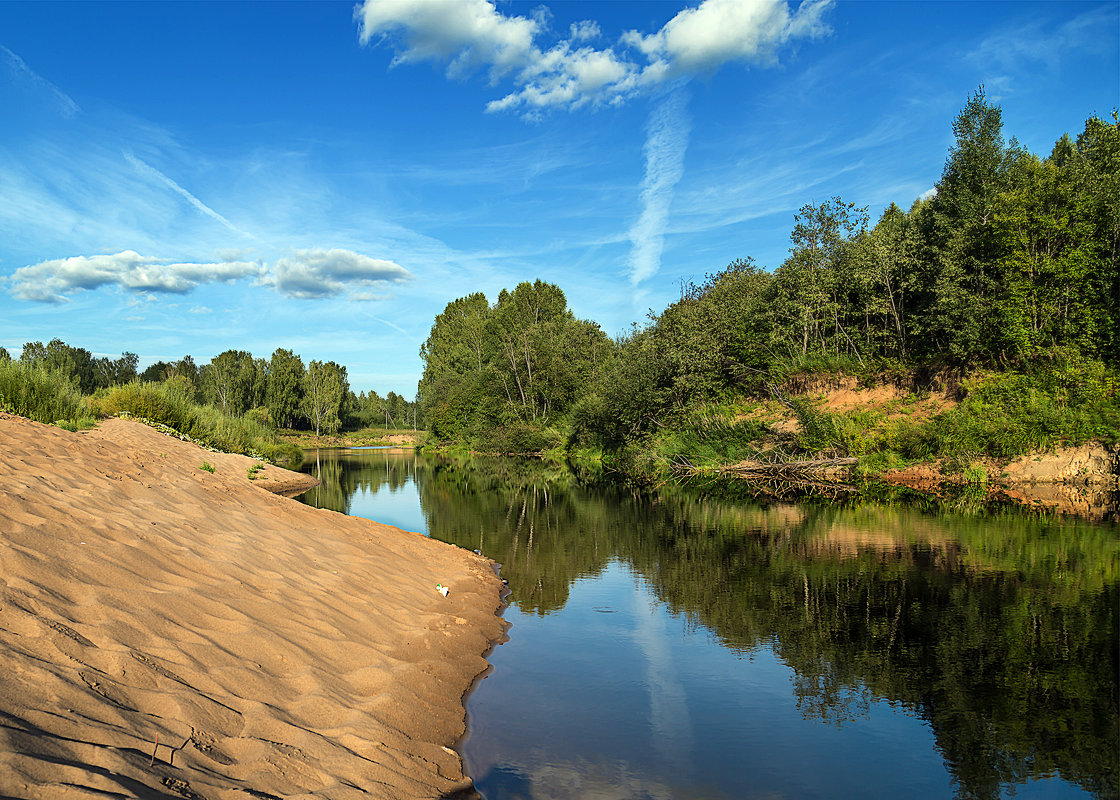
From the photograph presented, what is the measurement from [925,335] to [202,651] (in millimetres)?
37596

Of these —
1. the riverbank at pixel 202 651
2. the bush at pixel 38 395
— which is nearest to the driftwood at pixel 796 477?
the riverbank at pixel 202 651

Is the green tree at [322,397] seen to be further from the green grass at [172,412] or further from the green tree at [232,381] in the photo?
the green grass at [172,412]

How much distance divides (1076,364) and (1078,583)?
19.8 m

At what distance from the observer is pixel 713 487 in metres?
30.6

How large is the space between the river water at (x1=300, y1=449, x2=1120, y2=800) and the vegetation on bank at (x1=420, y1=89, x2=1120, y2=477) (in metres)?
11.2

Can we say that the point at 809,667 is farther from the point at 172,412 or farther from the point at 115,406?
the point at 172,412

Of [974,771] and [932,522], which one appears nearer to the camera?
[974,771]

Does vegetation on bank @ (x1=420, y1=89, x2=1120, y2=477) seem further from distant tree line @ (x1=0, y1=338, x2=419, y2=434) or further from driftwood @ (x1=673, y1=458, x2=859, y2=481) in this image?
distant tree line @ (x1=0, y1=338, x2=419, y2=434)

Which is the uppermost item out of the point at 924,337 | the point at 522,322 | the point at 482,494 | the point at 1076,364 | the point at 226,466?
the point at 522,322

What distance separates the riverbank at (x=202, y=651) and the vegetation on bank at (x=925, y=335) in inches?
975

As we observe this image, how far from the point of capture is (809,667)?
880 centimetres

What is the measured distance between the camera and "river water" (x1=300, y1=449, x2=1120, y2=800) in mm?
6164

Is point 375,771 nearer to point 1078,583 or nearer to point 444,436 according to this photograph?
point 1078,583

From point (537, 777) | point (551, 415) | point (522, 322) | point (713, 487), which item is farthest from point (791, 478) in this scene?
point (522, 322)
